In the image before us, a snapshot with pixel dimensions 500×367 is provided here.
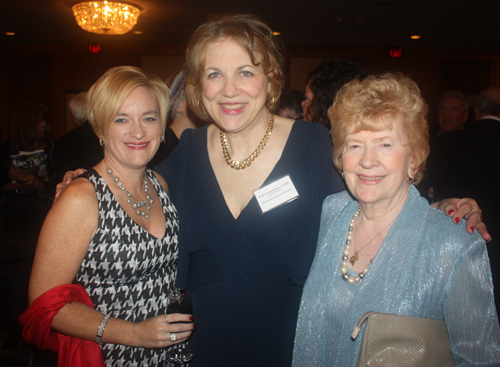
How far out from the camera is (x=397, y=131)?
1.37 m

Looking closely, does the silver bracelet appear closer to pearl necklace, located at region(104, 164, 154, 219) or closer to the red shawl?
the red shawl

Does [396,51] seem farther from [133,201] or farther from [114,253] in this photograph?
[114,253]

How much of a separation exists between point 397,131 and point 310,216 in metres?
0.51

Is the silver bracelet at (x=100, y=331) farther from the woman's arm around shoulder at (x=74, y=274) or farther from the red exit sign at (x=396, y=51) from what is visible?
the red exit sign at (x=396, y=51)

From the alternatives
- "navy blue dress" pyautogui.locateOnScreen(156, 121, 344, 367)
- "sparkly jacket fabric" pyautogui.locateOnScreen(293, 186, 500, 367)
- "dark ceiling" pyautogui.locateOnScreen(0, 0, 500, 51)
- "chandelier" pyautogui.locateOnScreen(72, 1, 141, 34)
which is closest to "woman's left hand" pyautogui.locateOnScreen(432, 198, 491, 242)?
"sparkly jacket fabric" pyautogui.locateOnScreen(293, 186, 500, 367)

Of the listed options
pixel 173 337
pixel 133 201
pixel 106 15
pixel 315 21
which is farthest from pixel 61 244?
pixel 315 21

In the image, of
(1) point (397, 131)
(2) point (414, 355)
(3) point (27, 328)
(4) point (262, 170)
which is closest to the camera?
(2) point (414, 355)

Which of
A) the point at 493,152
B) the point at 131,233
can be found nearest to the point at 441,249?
the point at 131,233

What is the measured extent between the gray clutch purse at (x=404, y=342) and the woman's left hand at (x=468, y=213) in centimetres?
32

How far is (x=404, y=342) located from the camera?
4.03ft

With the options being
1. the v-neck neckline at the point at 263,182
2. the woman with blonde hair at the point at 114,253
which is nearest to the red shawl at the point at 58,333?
the woman with blonde hair at the point at 114,253

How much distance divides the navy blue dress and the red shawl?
1.37 feet

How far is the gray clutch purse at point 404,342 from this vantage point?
1225mm

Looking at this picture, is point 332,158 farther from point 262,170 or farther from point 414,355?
point 414,355
